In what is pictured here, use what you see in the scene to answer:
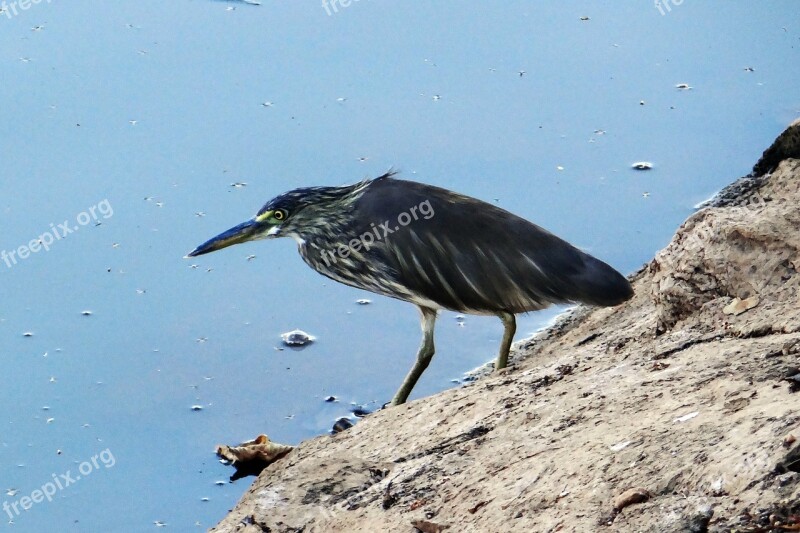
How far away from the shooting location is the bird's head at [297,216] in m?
6.64

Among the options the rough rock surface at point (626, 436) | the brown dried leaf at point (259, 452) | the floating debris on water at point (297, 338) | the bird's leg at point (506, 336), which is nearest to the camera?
the rough rock surface at point (626, 436)

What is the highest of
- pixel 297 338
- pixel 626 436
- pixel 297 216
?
pixel 297 216

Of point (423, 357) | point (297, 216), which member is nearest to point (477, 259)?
point (423, 357)

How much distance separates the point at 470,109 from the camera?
30.0ft

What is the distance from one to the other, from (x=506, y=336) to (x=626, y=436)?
2360 millimetres

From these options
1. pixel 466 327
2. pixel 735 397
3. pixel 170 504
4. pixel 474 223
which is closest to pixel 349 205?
pixel 474 223

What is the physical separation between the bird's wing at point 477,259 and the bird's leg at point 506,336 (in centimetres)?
8

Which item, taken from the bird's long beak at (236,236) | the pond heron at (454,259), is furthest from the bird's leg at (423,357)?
the bird's long beak at (236,236)

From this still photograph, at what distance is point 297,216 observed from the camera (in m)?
6.72

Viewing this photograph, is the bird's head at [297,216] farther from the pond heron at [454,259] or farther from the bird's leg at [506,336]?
the bird's leg at [506,336]

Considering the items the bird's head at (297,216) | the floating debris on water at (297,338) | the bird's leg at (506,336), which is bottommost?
the bird's leg at (506,336)

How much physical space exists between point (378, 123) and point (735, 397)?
5139mm

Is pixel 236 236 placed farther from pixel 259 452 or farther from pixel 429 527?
pixel 429 527

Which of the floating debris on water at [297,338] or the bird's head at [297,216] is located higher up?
the bird's head at [297,216]
